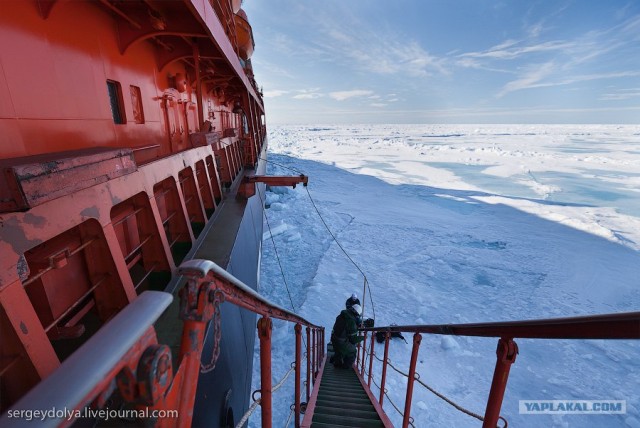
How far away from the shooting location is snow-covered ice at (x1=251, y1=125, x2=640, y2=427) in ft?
22.0

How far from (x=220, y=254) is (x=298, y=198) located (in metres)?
16.0

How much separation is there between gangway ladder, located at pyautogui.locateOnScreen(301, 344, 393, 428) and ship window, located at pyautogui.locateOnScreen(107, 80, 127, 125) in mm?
3654

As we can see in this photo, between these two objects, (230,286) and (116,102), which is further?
(116,102)

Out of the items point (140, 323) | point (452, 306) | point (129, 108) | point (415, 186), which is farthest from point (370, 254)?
point (415, 186)

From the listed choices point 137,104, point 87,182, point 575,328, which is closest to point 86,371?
point 575,328

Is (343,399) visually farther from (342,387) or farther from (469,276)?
(469,276)

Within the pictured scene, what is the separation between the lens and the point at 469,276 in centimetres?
1159

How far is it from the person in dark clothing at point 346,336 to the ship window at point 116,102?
4.22 meters

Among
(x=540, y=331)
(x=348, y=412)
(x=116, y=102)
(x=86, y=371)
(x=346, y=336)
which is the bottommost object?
(x=346, y=336)

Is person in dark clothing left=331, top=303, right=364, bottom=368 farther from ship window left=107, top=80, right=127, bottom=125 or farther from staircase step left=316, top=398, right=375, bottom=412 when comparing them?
ship window left=107, top=80, right=127, bottom=125

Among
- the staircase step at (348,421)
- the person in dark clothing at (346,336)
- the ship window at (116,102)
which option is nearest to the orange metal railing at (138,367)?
the staircase step at (348,421)

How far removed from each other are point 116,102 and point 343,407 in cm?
447

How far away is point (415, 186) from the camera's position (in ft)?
90.1

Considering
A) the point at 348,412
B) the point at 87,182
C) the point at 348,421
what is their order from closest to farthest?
the point at 87,182 → the point at 348,421 → the point at 348,412
